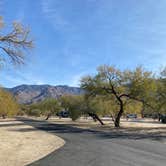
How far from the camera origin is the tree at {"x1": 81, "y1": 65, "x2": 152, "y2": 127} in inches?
2173

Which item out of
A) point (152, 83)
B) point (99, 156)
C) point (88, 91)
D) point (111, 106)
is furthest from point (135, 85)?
point (99, 156)

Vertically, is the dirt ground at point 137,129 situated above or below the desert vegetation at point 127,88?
below

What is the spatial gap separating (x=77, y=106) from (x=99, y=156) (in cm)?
6334

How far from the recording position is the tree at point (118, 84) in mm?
55188

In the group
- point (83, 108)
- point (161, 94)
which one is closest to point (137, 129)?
point (161, 94)

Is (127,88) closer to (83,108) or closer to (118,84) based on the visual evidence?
(118,84)

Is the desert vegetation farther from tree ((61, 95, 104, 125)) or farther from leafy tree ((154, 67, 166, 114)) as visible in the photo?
tree ((61, 95, 104, 125))

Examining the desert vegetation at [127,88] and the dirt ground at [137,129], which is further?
the desert vegetation at [127,88]

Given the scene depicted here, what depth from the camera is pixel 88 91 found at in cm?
5866

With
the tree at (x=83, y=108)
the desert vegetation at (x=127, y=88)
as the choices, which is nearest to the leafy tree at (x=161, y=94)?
the desert vegetation at (x=127, y=88)

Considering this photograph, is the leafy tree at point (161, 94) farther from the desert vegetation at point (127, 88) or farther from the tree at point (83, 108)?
the tree at point (83, 108)

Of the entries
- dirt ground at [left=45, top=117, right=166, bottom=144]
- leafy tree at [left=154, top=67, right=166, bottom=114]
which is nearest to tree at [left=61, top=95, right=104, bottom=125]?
dirt ground at [left=45, top=117, right=166, bottom=144]

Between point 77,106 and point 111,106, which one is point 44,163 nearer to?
point 111,106

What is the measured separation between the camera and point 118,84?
187 feet
